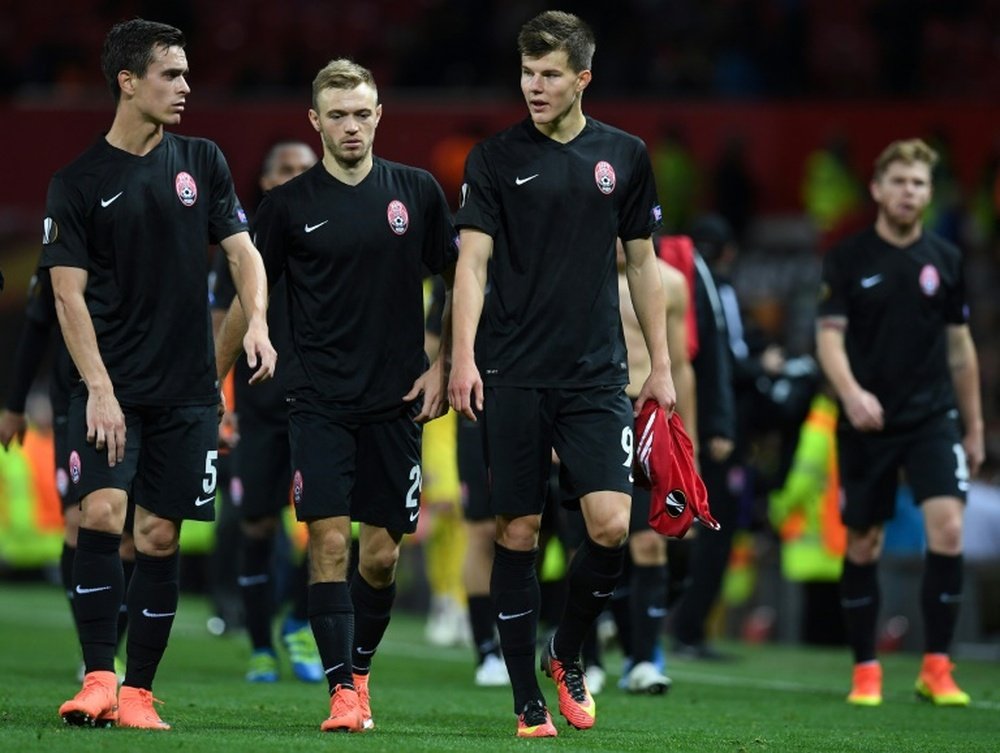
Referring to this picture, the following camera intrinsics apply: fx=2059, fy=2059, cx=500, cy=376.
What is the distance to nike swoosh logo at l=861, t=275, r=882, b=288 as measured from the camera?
9.47 m

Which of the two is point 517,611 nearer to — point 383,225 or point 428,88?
point 383,225

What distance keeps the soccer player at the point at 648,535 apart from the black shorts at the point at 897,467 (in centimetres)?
83

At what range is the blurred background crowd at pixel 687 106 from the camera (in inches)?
738

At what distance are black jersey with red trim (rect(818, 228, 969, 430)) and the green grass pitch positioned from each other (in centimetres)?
141

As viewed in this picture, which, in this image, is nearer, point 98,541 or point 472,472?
point 98,541

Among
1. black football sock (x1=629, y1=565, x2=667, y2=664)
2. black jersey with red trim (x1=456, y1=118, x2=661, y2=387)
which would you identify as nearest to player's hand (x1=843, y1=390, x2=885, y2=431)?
black football sock (x1=629, y1=565, x2=667, y2=664)

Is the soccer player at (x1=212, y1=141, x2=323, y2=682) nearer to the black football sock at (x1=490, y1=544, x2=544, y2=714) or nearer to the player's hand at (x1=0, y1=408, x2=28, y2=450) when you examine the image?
the player's hand at (x1=0, y1=408, x2=28, y2=450)

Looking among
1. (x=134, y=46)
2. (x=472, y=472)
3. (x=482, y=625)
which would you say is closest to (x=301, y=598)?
(x=482, y=625)

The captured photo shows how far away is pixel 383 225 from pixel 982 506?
7122 mm

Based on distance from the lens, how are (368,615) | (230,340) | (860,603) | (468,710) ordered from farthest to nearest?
(860,603), (468,710), (368,615), (230,340)

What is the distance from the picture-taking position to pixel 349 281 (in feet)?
24.1

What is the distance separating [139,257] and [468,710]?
97.9 inches

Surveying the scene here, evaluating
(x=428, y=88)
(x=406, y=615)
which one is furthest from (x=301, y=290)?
(x=428, y=88)

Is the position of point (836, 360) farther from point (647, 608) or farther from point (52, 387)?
point (52, 387)
